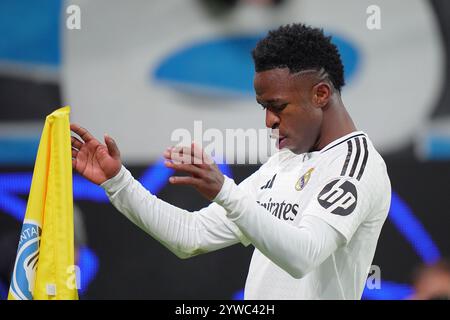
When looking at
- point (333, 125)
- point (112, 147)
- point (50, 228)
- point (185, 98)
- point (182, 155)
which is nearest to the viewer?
point (182, 155)

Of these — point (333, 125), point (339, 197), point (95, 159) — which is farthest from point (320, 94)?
point (95, 159)

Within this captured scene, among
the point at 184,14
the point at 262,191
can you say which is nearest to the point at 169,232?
the point at 262,191

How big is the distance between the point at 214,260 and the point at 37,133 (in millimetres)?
1073

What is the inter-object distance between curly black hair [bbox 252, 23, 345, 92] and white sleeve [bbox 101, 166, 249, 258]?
0.54 m

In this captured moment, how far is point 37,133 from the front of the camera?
406 cm

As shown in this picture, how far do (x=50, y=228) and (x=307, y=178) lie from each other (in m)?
0.80

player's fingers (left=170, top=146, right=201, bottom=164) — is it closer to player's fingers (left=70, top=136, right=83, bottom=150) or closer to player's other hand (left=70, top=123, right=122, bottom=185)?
player's other hand (left=70, top=123, right=122, bottom=185)

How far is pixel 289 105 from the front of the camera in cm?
258

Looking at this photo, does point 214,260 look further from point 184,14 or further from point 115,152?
point 115,152

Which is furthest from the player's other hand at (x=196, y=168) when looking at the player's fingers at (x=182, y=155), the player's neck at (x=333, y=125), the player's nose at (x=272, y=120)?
the player's neck at (x=333, y=125)

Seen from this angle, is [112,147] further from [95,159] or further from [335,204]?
[335,204]

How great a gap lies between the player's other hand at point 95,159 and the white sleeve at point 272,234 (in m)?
0.45

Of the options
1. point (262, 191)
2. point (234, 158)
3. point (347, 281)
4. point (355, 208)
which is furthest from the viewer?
point (234, 158)

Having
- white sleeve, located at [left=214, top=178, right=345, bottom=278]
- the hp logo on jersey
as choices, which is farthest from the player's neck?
white sleeve, located at [left=214, top=178, right=345, bottom=278]
